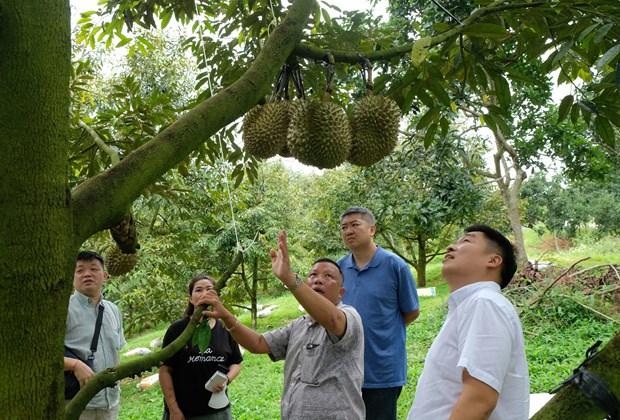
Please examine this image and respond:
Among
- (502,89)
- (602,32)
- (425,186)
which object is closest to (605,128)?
(502,89)

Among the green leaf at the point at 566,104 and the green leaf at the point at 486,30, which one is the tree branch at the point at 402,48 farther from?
the green leaf at the point at 566,104

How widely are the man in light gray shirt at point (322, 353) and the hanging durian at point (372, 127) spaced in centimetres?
42

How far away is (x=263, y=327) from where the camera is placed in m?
11.3

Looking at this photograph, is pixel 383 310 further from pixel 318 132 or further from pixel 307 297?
pixel 318 132

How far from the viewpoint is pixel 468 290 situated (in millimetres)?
1642

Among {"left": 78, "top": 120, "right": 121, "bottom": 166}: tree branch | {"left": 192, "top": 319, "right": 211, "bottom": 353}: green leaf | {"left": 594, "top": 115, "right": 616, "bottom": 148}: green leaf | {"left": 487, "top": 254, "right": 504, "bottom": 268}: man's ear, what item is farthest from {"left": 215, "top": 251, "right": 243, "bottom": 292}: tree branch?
{"left": 594, "top": 115, "right": 616, "bottom": 148}: green leaf

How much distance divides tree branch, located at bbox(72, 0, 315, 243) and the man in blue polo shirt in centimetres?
162

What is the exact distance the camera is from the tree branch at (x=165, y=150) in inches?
36.9

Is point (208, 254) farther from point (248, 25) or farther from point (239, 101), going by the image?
point (239, 101)

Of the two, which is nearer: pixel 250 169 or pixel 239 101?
pixel 239 101

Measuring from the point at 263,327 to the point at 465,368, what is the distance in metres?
10.2

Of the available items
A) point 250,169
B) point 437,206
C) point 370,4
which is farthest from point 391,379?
point 370,4

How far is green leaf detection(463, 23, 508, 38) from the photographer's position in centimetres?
139

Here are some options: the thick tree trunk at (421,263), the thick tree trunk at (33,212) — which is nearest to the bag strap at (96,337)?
the thick tree trunk at (33,212)
